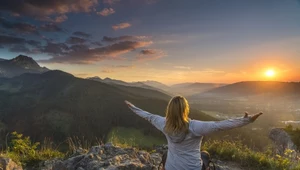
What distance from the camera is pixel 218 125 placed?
432 cm

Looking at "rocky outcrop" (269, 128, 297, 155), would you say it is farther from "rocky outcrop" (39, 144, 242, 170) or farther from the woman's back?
the woman's back

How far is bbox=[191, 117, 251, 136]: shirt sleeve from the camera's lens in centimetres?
413

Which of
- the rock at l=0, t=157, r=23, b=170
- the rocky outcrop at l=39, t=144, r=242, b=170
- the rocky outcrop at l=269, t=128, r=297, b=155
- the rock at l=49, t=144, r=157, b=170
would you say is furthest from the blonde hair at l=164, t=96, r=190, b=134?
the rocky outcrop at l=269, t=128, r=297, b=155

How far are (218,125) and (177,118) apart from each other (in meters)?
0.80

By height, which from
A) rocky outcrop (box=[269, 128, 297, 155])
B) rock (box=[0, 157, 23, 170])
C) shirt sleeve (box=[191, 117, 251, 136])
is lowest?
rocky outcrop (box=[269, 128, 297, 155])

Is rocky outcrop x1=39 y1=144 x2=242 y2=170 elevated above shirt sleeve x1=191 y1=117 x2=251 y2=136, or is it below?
below

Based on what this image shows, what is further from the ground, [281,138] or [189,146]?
[189,146]

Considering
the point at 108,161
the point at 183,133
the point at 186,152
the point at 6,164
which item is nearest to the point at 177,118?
the point at 183,133

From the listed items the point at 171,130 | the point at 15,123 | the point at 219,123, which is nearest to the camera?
the point at 219,123

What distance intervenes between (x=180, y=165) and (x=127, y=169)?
189 cm

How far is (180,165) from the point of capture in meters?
4.74

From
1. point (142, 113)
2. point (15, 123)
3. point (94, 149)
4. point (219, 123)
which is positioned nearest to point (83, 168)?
point (94, 149)

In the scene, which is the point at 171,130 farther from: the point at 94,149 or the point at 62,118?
the point at 62,118

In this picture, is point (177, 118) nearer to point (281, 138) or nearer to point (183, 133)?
point (183, 133)
